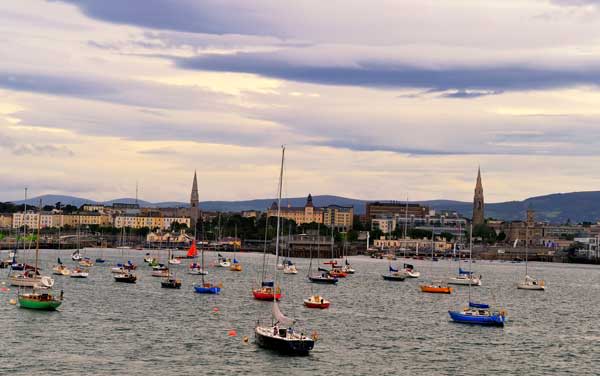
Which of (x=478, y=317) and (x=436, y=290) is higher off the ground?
(x=436, y=290)

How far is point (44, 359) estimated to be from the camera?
211 ft

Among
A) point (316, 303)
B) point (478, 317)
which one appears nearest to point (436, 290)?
point (316, 303)

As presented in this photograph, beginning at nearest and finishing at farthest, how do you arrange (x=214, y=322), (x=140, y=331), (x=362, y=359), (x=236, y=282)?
(x=362, y=359) → (x=140, y=331) → (x=214, y=322) → (x=236, y=282)

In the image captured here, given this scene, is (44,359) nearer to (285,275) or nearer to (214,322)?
(214,322)

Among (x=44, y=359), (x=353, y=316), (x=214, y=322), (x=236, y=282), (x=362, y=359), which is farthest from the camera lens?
(x=236, y=282)

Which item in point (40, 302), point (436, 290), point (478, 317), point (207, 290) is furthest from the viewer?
point (436, 290)

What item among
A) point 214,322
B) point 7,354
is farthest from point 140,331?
point 7,354

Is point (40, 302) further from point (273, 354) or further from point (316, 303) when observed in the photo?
point (273, 354)

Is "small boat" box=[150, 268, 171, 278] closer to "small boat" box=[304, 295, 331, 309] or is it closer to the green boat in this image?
"small boat" box=[304, 295, 331, 309]

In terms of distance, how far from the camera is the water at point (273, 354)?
Answer: 6462cm

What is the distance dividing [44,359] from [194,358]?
31.4ft

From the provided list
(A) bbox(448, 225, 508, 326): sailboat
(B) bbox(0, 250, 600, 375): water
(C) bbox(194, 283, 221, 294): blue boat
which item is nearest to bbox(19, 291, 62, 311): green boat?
(B) bbox(0, 250, 600, 375): water

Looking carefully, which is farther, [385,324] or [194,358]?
[385,324]

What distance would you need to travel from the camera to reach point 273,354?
66.6 m
